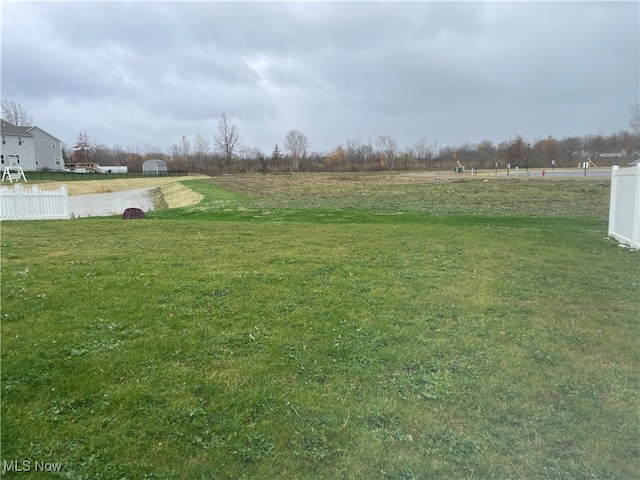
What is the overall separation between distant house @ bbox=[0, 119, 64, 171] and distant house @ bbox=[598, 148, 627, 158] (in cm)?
9898

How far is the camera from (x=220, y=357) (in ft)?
10.8

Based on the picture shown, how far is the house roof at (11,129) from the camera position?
5646 cm

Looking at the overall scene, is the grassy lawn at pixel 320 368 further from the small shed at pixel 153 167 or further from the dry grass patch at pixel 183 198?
the small shed at pixel 153 167

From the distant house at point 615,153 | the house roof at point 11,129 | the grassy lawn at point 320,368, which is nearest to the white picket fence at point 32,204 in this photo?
the grassy lawn at point 320,368

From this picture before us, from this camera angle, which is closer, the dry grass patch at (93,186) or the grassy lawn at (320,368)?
the grassy lawn at (320,368)

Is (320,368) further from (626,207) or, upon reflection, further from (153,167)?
(153,167)

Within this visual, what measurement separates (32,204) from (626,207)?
15.5 metres

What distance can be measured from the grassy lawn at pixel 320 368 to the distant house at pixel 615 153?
90.0m

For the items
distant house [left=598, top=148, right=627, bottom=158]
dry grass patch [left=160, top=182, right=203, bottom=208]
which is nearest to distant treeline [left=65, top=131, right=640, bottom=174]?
distant house [left=598, top=148, right=627, bottom=158]

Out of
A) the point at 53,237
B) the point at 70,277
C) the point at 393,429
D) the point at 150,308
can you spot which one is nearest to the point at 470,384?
the point at 393,429

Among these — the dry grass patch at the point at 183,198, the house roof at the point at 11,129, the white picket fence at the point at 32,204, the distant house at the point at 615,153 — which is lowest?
the dry grass patch at the point at 183,198

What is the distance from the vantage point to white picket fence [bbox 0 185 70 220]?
12430 millimetres

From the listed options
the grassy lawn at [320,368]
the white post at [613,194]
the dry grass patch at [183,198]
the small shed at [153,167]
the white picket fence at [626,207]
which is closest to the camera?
the grassy lawn at [320,368]

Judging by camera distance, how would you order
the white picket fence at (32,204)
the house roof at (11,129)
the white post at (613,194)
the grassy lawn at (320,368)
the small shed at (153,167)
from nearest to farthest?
1. the grassy lawn at (320,368)
2. the white post at (613,194)
3. the white picket fence at (32,204)
4. the house roof at (11,129)
5. the small shed at (153,167)
